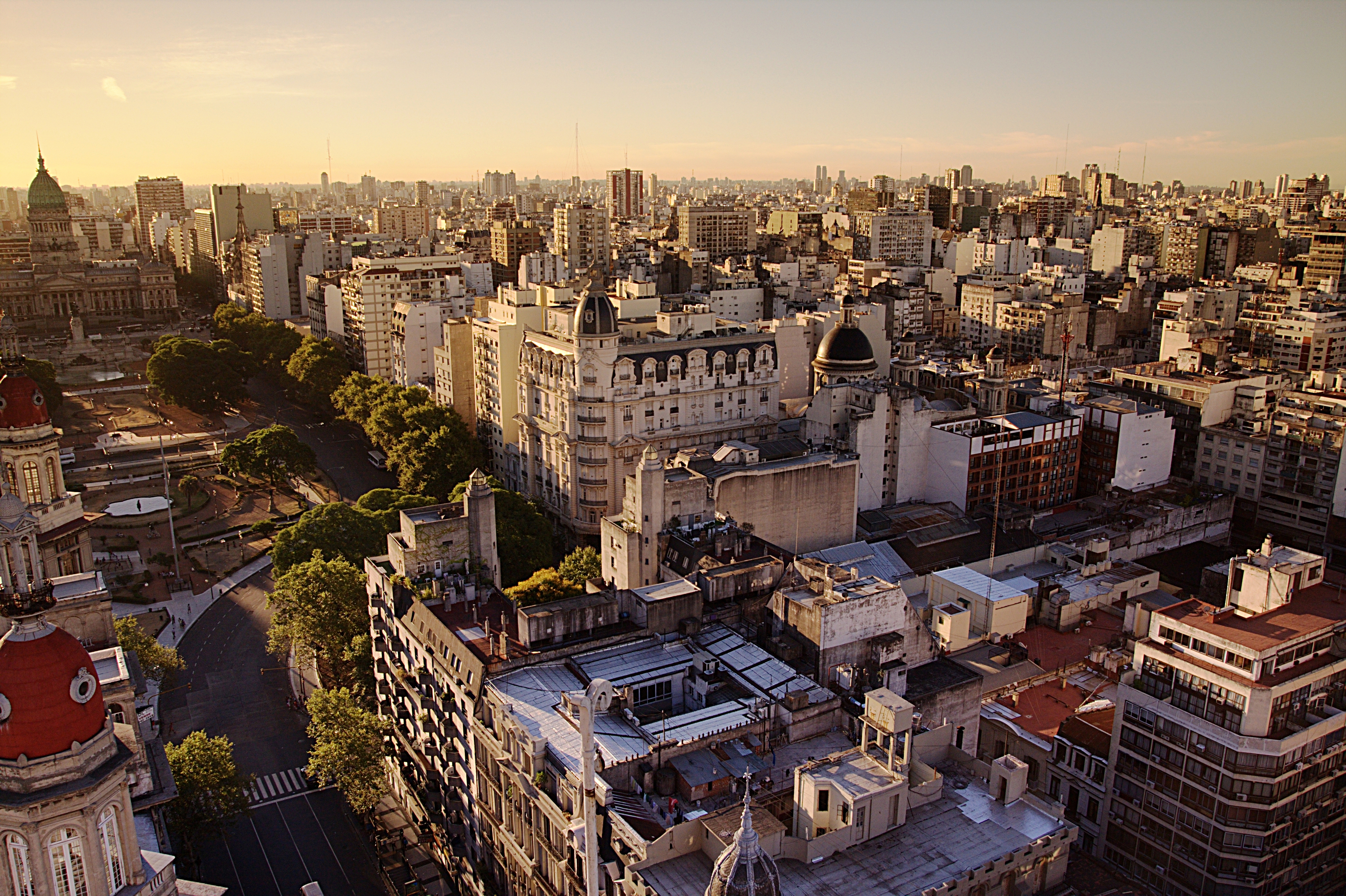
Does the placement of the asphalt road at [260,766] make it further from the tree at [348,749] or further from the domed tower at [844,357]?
the domed tower at [844,357]

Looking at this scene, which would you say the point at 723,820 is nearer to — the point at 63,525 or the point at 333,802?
the point at 333,802

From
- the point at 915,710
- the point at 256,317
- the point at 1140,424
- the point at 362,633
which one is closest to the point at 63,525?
the point at 362,633

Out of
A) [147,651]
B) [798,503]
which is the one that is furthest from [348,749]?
[798,503]

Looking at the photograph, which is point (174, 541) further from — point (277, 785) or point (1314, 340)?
point (1314, 340)

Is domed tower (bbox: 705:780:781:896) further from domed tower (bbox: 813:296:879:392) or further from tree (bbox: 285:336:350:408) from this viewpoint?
tree (bbox: 285:336:350:408)

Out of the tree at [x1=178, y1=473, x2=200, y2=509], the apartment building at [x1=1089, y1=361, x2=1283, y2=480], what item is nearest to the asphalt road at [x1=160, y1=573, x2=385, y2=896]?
the tree at [x1=178, y1=473, x2=200, y2=509]
